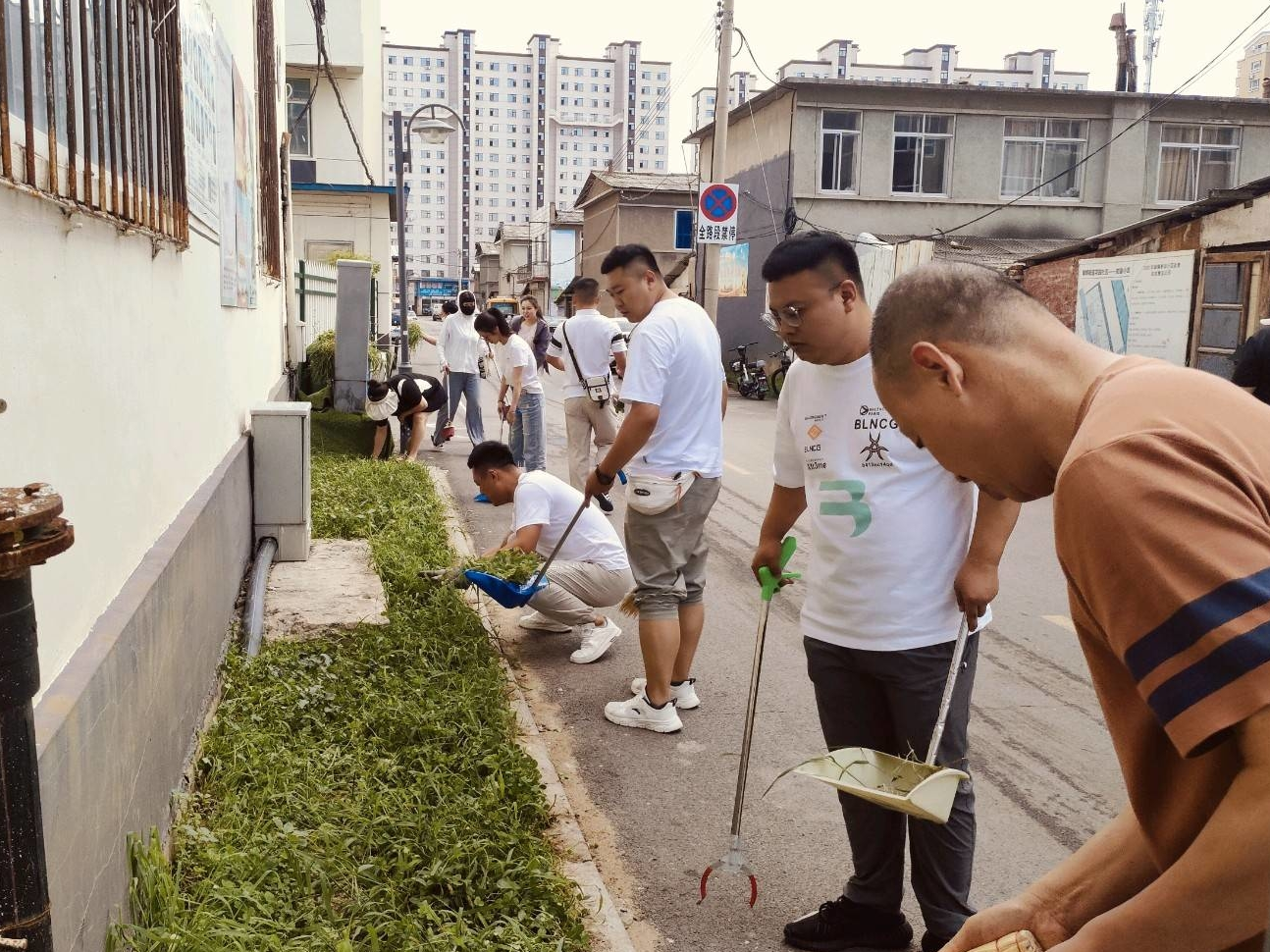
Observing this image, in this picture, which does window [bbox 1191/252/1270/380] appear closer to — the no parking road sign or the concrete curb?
the no parking road sign

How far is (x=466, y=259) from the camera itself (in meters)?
140

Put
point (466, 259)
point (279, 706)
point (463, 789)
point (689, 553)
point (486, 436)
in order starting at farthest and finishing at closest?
point (466, 259) < point (486, 436) < point (689, 553) < point (279, 706) < point (463, 789)

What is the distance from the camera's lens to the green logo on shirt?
315cm

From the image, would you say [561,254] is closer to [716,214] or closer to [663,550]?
[716,214]

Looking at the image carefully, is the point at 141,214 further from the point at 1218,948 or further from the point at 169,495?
the point at 1218,948

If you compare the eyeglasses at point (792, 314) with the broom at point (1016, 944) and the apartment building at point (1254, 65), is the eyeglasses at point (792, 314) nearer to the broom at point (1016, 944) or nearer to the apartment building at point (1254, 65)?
the broom at point (1016, 944)

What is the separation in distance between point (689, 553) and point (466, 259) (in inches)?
5482

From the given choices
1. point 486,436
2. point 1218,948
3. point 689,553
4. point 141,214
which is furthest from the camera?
point 486,436

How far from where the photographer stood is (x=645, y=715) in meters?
5.12

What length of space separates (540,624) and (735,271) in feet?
85.2

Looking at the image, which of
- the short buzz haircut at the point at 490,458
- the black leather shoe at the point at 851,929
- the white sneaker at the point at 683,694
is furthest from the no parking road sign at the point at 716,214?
the black leather shoe at the point at 851,929

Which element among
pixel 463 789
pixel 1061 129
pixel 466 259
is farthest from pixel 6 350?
pixel 466 259

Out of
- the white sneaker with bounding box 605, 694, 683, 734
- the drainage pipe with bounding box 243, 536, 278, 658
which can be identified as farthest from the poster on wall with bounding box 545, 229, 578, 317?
the white sneaker with bounding box 605, 694, 683, 734

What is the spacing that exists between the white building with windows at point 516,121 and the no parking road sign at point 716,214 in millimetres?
117257
